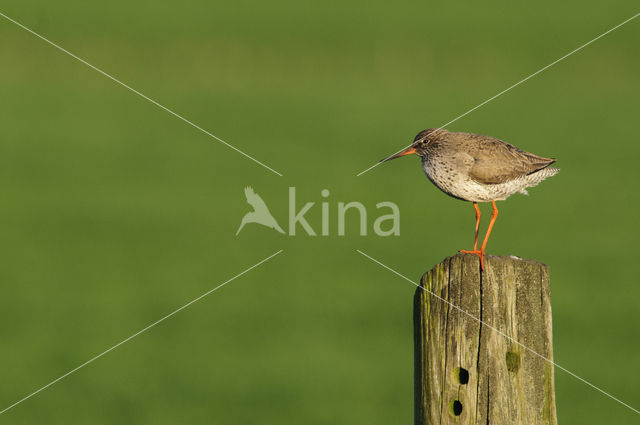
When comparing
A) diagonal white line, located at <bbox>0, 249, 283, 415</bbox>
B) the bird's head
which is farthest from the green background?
the bird's head

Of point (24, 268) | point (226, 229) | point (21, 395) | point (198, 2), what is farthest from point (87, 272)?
point (198, 2)

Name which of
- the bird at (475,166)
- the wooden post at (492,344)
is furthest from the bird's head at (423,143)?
the wooden post at (492,344)

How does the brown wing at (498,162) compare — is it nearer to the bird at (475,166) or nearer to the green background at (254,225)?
the bird at (475,166)

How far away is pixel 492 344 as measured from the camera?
13.9 feet

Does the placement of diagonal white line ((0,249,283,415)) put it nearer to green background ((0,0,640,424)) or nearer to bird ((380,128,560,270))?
green background ((0,0,640,424))

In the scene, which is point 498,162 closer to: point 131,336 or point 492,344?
point 492,344

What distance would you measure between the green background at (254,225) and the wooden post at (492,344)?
640cm

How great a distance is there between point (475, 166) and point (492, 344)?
1.36m

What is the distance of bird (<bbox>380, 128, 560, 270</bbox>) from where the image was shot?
17.0ft

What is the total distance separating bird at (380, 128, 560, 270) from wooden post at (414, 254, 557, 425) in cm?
88

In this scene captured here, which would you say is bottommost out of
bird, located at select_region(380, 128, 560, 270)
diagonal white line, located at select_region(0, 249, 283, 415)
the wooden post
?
diagonal white line, located at select_region(0, 249, 283, 415)

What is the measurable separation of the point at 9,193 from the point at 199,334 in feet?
27.4

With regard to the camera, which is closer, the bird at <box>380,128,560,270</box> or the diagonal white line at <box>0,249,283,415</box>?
the bird at <box>380,128,560,270</box>

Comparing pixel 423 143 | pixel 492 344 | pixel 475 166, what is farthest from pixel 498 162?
pixel 492 344
